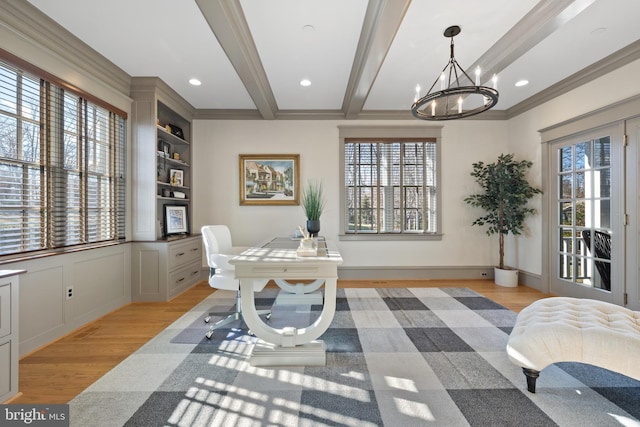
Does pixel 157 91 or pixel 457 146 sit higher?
pixel 157 91

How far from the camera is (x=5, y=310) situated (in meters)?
1.55

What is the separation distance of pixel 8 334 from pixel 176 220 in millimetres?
2542

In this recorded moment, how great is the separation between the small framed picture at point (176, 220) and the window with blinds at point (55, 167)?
1.87 ft

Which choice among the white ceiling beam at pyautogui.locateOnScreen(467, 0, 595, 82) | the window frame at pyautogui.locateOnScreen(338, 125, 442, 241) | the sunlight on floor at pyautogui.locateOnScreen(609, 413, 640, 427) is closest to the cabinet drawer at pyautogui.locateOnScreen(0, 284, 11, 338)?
the sunlight on floor at pyautogui.locateOnScreen(609, 413, 640, 427)

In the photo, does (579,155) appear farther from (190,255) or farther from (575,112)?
(190,255)

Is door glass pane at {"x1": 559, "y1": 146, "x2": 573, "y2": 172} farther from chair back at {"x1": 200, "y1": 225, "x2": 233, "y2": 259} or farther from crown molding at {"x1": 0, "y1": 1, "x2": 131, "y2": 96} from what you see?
crown molding at {"x1": 0, "y1": 1, "x2": 131, "y2": 96}

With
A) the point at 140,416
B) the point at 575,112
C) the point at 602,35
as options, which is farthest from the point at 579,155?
the point at 140,416

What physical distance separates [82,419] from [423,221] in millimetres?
4376

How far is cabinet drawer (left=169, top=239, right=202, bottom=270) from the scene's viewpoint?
350cm

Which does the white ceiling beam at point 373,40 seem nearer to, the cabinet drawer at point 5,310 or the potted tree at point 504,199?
the potted tree at point 504,199

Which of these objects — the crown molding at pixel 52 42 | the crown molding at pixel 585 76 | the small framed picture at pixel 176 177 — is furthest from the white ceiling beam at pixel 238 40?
the crown molding at pixel 585 76

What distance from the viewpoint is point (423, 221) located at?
4.53 metres

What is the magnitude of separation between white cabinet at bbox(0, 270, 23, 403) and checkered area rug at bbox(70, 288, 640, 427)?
1.24 ft

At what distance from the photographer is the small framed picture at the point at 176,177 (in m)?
4.01
